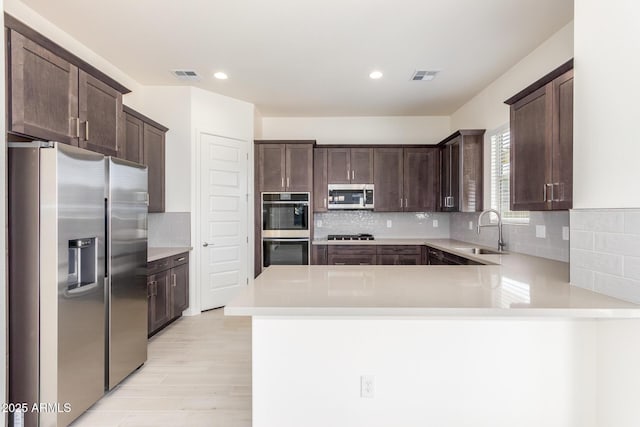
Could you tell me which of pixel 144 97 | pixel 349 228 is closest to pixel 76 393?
pixel 144 97

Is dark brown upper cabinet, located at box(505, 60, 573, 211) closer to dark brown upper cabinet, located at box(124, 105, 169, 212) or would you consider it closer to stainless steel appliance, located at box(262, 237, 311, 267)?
stainless steel appliance, located at box(262, 237, 311, 267)

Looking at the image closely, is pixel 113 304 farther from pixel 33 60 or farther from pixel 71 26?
pixel 71 26

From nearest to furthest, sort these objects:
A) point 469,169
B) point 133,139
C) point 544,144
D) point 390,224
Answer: point 544,144 → point 133,139 → point 469,169 → point 390,224

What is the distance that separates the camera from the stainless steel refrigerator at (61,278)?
1810 mm

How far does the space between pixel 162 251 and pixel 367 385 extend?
9.74 feet

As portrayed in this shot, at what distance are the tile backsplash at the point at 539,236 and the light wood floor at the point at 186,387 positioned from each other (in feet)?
9.02

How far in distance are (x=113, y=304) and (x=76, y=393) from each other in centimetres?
55

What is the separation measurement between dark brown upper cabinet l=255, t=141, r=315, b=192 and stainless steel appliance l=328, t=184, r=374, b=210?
1.29 feet

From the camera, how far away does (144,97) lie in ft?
13.6

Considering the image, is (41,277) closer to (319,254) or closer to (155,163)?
(155,163)

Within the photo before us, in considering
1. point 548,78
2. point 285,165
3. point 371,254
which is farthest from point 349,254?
point 548,78

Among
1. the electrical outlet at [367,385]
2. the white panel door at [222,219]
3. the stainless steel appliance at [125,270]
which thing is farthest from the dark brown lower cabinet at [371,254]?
the electrical outlet at [367,385]

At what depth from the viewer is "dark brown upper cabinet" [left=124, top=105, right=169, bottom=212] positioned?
132 inches

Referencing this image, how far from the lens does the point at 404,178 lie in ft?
16.3
